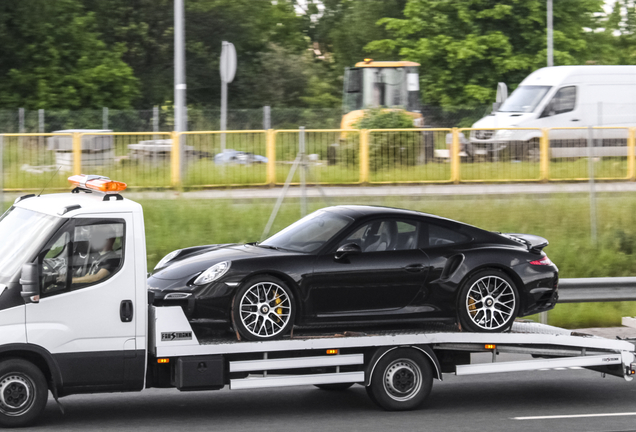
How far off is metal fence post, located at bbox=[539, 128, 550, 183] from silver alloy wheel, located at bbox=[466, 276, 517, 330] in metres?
8.15

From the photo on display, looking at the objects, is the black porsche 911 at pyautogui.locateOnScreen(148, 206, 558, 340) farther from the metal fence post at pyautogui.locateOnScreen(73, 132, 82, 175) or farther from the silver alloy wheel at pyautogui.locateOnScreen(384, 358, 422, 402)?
the metal fence post at pyautogui.locateOnScreen(73, 132, 82, 175)

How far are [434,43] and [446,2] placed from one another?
71.6 inches

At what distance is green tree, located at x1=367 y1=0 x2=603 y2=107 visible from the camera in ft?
130

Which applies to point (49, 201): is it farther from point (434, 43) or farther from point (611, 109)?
point (434, 43)

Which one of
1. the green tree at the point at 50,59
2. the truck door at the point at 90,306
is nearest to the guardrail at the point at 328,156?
the truck door at the point at 90,306

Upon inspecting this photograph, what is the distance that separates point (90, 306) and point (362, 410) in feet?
8.06

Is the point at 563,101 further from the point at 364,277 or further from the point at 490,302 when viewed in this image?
the point at 364,277

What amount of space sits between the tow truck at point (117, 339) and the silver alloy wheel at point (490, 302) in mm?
212

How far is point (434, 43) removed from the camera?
131ft

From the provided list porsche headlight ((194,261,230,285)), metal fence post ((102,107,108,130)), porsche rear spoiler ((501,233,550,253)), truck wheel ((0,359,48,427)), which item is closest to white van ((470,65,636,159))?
metal fence post ((102,107,108,130))

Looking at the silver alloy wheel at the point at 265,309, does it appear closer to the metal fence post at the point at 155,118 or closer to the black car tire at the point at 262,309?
the black car tire at the point at 262,309

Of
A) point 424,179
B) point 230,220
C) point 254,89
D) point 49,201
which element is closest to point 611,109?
point 424,179

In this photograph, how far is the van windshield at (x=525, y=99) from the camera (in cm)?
2281

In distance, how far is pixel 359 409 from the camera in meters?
7.89
